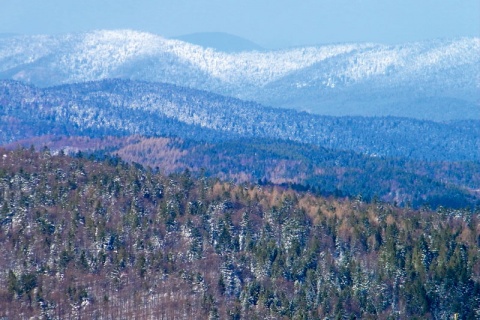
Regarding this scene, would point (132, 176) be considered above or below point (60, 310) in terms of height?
above

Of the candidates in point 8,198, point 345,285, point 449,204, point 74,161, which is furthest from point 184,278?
point 449,204

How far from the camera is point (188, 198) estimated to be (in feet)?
427

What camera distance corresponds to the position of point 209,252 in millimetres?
117000

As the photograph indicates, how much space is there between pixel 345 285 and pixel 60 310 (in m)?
26.9

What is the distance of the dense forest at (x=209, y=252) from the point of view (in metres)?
105

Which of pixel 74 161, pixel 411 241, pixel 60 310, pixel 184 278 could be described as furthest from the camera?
pixel 74 161

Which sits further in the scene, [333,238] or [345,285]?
[333,238]

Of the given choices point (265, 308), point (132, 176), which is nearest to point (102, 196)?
point (132, 176)

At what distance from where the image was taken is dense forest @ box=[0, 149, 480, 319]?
105250mm

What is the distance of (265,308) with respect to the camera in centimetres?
10412

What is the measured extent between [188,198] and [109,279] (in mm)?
22877

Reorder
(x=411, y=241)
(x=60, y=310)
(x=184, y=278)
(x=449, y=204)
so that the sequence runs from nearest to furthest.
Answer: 1. (x=60, y=310)
2. (x=184, y=278)
3. (x=411, y=241)
4. (x=449, y=204)

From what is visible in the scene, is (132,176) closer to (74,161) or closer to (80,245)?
(74,161)

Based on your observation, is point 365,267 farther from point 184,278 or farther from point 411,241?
point 184,278
